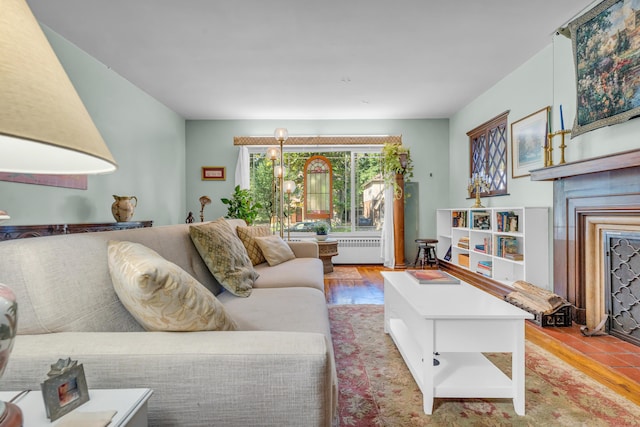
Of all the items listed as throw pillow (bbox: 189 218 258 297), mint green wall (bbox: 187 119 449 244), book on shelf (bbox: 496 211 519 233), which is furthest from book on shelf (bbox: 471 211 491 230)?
throw pillow (bbox: 189 218 258 297)

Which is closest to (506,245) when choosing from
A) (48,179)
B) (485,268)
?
(485,268)

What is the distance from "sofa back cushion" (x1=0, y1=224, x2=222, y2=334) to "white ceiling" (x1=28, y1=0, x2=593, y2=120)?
2.25 m

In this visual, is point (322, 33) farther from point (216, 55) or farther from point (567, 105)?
point (567, 105)

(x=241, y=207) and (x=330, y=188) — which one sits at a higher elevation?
(x=330, y=188)

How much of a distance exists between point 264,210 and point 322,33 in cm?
347

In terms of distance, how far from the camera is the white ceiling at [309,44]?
2.57 meters

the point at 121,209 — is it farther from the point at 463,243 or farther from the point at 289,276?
the point at 463,243

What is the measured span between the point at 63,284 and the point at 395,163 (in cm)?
477

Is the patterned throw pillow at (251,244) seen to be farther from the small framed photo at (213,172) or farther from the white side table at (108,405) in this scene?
the small framed photo at (213,172)

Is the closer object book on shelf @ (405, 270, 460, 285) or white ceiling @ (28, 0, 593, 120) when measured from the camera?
book on shelf @ (405, 270, 460, 285)

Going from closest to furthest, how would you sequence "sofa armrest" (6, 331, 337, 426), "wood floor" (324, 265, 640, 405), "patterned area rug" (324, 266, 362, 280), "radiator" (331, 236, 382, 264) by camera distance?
"sofa armrest" (6, 331, 337, 426) < "wood floor" (324, 265, 640, 405) < "patterned area rug" (324, 266, 362, 280) < "radiator" (331, 236, 382, 264)

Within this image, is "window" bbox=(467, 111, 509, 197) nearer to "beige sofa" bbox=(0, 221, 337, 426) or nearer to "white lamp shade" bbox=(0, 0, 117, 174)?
"beige sofa" bbox=(0, 221, 337, 426)

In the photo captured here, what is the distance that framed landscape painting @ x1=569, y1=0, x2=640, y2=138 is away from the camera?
219 centimetres

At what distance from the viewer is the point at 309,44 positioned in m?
3.11
